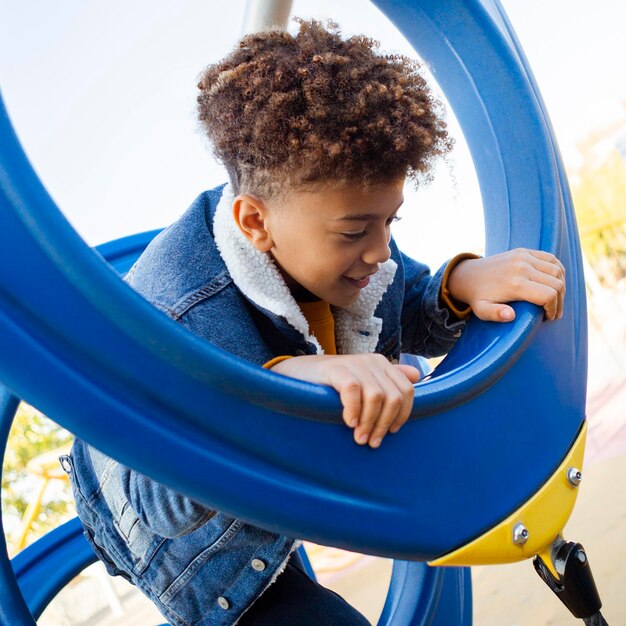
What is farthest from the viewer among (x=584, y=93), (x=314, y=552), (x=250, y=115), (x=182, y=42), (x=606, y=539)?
(x=584, y=93)

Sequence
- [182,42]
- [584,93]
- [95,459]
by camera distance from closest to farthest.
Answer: [95,459]
[182,42]
[584,93]

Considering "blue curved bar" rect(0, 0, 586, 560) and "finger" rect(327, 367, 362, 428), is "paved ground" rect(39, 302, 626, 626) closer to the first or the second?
"blue curved bar" rect(0, 0, 586, 560)

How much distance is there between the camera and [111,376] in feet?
1.54

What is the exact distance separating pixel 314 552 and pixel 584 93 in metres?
3.15

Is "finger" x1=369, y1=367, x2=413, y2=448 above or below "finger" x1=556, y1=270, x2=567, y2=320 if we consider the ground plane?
below

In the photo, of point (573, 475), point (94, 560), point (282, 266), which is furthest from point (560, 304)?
point (94, 560)

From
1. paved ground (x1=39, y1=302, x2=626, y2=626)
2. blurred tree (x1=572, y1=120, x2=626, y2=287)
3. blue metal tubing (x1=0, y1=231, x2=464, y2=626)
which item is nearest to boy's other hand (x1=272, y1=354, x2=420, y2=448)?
blue metal tubing (x1=0, y1=231, x2=464, y2=626)

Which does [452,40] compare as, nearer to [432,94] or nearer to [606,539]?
[432,94]

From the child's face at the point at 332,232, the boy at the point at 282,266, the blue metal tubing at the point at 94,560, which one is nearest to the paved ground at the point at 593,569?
the blue metal tubing at the point at 94,560

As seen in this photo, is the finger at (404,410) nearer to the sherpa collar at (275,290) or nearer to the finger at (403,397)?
the finger at (403,397)

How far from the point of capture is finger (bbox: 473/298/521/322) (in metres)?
0.72

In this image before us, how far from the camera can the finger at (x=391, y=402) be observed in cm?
Answer: 55

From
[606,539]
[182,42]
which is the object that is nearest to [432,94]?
[606,539]

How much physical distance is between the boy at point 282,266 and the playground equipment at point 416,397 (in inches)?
2.4
